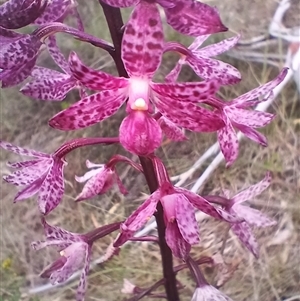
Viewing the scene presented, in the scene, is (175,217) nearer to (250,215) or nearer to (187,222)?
(187,222)

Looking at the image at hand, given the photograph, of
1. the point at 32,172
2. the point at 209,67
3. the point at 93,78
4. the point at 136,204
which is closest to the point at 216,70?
the point at 209,67

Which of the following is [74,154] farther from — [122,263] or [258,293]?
[258,293]

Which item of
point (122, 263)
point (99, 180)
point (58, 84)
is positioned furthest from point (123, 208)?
point (58, 84)

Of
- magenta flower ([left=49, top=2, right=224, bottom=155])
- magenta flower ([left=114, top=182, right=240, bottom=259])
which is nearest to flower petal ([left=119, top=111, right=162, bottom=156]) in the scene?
magenta flower ([left=49, top=2, right=224, bottom=155])

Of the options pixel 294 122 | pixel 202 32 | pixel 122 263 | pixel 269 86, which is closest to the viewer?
pixel 202 32

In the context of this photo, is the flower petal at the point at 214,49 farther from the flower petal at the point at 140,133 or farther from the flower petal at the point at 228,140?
the flower petal at the point at 140,133

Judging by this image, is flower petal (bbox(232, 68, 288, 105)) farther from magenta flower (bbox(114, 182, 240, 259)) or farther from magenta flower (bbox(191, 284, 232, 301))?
magenta flower (bbox(191, 284, 232, 301))
